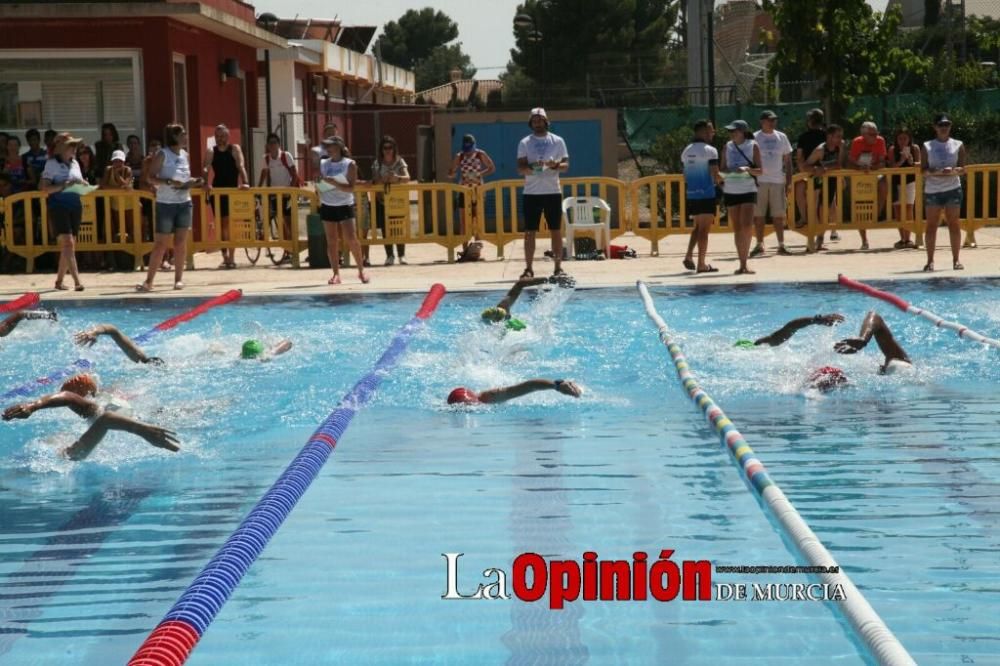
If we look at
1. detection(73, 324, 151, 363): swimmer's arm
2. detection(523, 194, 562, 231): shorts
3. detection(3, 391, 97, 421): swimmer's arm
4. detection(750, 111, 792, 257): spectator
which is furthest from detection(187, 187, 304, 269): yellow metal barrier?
detection(3, 391, 97, 421): swimmer's arm

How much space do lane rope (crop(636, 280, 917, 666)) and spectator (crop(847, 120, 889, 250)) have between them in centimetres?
1085

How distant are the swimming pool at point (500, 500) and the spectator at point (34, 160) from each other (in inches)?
290

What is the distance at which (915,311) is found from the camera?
12.7m

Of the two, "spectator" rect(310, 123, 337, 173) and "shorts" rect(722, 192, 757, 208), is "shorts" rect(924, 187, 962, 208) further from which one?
"spectator" rect(310, 123, 337, 173)

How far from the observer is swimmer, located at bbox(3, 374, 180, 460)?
745 cm

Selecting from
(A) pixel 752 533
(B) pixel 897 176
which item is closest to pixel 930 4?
(B) pixel 897 176

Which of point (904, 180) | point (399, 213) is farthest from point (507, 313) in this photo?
point (904, 180)

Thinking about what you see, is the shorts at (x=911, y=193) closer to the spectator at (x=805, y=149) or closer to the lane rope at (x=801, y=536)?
the spectator at (x=805, y=149)

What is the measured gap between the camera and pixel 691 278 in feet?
52.6

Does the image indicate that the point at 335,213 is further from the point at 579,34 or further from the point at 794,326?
the point at 579,34

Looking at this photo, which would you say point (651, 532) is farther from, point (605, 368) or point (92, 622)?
point (605, 368)

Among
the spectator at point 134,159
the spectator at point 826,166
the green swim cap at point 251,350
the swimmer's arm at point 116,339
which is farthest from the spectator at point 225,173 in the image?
the swimmer's arm at point 116,339

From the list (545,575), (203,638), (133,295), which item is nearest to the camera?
(203,638)

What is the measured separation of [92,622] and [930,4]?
3873 cm
